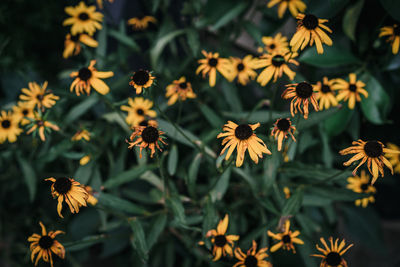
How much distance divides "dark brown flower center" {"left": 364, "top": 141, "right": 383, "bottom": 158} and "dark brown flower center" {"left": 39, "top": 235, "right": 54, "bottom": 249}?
665 mm

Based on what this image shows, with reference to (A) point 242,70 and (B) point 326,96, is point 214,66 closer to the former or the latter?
(A) point 242,70

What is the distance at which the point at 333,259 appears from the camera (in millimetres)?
633

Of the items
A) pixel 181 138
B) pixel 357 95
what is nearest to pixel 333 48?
pixel 357 95

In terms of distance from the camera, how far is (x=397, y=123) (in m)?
0.96

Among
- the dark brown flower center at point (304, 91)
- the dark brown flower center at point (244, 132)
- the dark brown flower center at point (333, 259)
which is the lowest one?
the dark brown flower center at point (333, 259)

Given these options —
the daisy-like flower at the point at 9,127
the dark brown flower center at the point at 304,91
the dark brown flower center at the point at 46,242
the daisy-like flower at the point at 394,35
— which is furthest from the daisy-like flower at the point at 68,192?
the daisy-like flower at the point at 394,35

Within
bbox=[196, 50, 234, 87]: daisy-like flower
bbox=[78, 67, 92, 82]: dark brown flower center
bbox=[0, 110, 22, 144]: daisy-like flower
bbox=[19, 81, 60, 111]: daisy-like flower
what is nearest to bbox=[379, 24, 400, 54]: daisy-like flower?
bbox=[196, 50, 234, 87]: daisy-like flower

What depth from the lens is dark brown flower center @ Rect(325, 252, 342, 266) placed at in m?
0.62

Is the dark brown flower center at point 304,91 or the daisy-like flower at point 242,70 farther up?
the daisy-like flower at point 242,70

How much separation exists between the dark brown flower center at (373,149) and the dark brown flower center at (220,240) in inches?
13.8

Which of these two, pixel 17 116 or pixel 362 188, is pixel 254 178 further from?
pixel 17 116

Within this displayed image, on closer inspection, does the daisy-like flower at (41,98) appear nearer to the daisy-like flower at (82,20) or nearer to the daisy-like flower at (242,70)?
the daisy-like flower at (82,20)

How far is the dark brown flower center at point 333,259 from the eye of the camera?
625 mm

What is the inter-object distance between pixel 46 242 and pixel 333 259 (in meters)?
0.60
